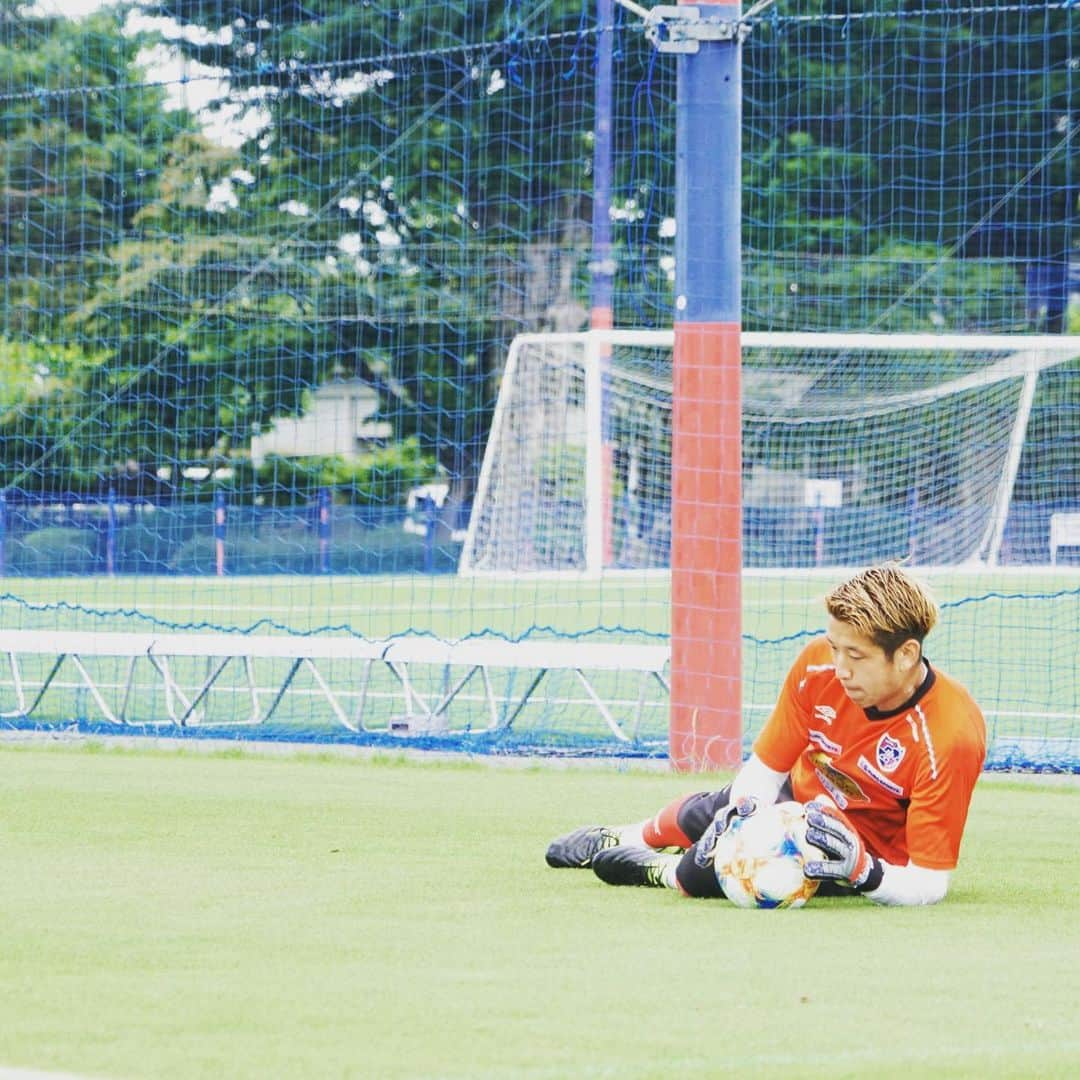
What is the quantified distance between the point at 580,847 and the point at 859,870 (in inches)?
45.7

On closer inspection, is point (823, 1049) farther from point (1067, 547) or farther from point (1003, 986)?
point (1067, 547)

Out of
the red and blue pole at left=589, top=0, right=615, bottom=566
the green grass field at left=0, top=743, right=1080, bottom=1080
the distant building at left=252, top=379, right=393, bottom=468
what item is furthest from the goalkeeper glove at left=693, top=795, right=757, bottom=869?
the distant building at left=252, top=379, right=393, bottom=468

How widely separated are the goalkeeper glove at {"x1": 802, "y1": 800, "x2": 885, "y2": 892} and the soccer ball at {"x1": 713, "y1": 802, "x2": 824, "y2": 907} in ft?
0.11

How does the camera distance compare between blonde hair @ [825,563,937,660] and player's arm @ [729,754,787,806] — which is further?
player's arm @ [729,754,787,806]

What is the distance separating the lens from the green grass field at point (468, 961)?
4.00 m

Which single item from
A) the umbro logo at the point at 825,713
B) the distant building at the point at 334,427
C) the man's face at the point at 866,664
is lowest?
the umbro logo at the point at 825,713

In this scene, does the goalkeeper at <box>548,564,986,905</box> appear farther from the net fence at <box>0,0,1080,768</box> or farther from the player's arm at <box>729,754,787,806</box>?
the net fence at <box>0,0,1080,768</box>

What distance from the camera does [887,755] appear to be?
5.90m

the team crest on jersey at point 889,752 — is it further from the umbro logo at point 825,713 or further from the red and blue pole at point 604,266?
the red and blue pole at point 604,266

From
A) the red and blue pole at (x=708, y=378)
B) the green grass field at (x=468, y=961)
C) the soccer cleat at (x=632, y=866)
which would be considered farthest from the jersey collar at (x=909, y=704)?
the red and blue pole at (x=708, y=378)

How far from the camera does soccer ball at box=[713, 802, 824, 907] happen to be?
588 cm

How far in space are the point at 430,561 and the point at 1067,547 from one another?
9.29 meters

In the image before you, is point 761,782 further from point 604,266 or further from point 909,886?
point 604,266

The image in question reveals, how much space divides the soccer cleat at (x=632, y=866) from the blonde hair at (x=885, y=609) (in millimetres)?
1118
